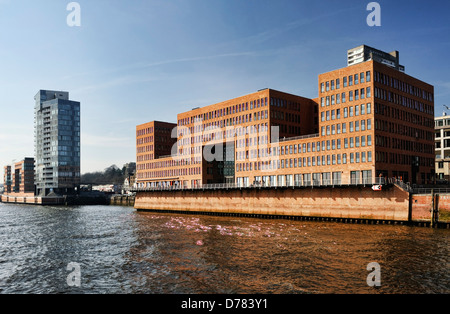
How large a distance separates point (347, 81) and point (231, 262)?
62.5 meters

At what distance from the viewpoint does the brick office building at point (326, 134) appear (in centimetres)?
8538

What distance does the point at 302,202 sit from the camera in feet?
290

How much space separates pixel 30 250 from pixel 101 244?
30.1ft

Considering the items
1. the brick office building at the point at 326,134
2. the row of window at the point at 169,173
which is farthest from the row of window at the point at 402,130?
the row of window at the point at 169,173

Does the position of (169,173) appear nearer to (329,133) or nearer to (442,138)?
(329,133)

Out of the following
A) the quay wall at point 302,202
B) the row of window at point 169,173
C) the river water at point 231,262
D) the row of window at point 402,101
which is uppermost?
the row of window at point 402,101

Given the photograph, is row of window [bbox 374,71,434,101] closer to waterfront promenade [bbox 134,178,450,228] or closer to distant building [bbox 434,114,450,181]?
waterfront promenade [bbox 134,178,450,228]

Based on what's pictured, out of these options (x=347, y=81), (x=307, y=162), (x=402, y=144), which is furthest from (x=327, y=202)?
(x=347, y=81)

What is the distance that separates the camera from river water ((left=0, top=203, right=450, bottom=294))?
105 ft

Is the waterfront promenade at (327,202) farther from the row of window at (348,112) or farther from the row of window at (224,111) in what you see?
the row of window at (224,111)

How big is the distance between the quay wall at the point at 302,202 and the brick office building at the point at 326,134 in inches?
191

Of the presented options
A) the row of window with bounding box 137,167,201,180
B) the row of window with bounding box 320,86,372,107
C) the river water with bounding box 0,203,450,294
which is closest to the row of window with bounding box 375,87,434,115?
the row of window with bounding box 320,86,372,107
